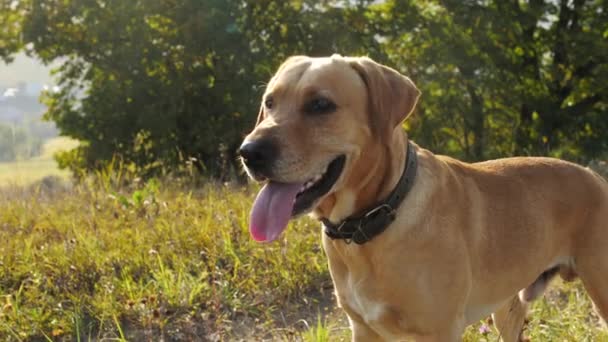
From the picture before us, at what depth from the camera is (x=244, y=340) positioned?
157 inches

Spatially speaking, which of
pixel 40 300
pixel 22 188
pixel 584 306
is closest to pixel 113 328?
pixel 40 300

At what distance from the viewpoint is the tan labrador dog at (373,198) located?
278cm

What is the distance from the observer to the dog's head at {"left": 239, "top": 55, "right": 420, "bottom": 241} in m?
2.72

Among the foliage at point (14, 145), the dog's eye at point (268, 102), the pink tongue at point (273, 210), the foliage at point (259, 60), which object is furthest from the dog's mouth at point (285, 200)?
the foliage at point (259, 60)

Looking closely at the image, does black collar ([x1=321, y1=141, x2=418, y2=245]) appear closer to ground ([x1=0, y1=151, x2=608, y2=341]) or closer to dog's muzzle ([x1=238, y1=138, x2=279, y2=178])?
dog's muzzle ([x1=238, y1=138, x2=279, y2=178])

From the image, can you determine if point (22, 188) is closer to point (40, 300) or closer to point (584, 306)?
point (40, 300)

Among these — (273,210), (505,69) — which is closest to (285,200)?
(273,210)

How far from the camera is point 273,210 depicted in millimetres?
2801

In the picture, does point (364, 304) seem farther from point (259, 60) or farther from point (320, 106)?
point (259, 60)

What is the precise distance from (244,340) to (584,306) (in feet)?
6.67

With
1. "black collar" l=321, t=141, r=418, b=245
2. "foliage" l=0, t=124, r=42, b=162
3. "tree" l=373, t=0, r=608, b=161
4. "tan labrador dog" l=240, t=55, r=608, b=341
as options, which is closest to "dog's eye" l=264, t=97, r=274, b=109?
"tan labrador dog" l=240, t=55, r=608, b=341

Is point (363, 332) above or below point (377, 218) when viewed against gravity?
below

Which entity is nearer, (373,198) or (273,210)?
(273,210)

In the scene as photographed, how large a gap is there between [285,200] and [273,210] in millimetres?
71
